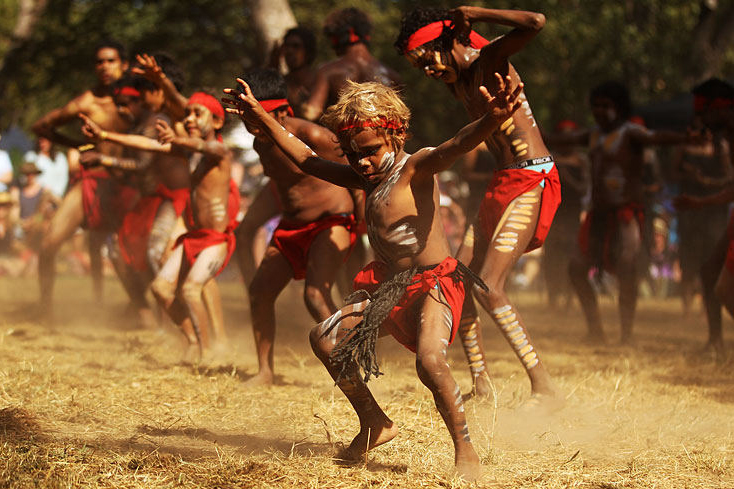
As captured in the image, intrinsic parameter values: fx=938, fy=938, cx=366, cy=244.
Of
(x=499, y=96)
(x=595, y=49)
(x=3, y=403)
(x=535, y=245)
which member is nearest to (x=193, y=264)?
(x=3, y=403)

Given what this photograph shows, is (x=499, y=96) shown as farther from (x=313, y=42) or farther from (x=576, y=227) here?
(x=576, y=227)

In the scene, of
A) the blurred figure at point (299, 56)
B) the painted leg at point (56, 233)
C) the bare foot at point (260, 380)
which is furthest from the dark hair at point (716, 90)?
the painted leg at point (56, 233)

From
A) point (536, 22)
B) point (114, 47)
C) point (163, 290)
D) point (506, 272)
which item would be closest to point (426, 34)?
point (536, 22)

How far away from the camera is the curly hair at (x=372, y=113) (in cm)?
371

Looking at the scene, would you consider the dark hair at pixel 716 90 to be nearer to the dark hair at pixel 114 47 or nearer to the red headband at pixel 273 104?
the red headband at pixel 273 104

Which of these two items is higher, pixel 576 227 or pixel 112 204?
pixel 112 204

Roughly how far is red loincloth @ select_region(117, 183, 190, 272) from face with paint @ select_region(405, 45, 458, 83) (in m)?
2.73

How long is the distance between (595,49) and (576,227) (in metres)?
6.82

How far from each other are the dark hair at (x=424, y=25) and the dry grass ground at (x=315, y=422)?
1.84m

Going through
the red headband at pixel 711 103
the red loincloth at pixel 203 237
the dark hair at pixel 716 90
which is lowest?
the red loincloth at pixel 203 237

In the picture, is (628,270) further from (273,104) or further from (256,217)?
(273,104)

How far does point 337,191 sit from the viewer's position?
535cm

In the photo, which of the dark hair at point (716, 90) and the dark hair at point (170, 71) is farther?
the dark hair at point (170, 71)

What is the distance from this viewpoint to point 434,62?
4.89m
